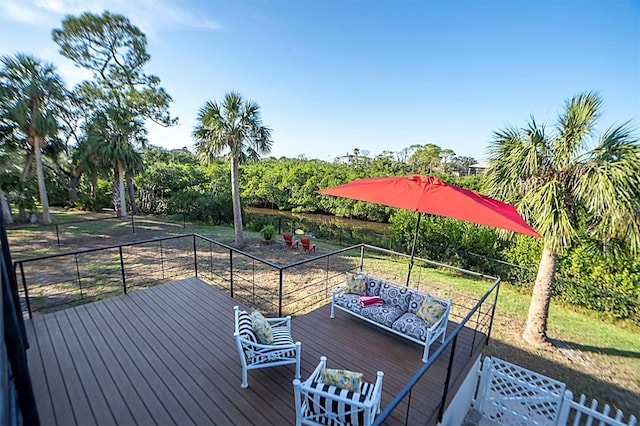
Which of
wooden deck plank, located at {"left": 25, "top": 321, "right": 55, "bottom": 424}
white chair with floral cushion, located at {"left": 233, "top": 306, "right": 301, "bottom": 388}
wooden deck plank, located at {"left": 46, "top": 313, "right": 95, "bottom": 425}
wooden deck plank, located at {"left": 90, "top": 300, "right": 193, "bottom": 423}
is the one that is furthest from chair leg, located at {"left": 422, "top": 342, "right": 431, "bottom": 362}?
wooden deck plank, located at {"left": 25, "top": 321, "right": 55, "bottom": 424}

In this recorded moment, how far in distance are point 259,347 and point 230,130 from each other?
8.69 meters

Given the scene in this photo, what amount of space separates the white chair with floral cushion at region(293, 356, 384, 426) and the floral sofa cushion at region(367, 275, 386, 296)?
2.15 m

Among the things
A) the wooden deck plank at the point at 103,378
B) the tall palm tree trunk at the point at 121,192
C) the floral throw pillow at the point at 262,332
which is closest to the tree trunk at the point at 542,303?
the floral throw pillow at the point at 262,332

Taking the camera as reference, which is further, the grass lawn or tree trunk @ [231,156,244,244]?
tree trunk @ [231,156,244,244]

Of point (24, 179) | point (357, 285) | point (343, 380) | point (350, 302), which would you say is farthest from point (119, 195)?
point (343, 380)

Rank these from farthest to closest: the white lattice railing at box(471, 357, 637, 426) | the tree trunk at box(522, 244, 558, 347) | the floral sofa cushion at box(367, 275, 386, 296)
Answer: the tree trunk at box(522, 244, 558, 347) < the floral sofa cushion at box(367, 275, 386, 296) < the white lattice railing at box(471, 357, 637, 426)

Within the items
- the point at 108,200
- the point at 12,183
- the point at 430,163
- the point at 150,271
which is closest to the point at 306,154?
the point at 430,163

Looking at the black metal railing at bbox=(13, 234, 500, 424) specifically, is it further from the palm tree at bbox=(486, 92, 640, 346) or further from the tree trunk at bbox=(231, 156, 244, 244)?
the palm tree at bbox=(486, 92, 640, 346)

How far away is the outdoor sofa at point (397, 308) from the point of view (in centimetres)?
370

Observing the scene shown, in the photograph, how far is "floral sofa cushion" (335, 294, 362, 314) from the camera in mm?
4248

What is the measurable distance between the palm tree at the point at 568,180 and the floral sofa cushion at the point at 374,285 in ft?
10.0

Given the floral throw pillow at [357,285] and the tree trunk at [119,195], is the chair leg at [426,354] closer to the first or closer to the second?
the floral throw pillow at [357,285]

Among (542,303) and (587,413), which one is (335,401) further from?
(542,303)

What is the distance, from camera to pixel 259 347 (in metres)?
2.96
